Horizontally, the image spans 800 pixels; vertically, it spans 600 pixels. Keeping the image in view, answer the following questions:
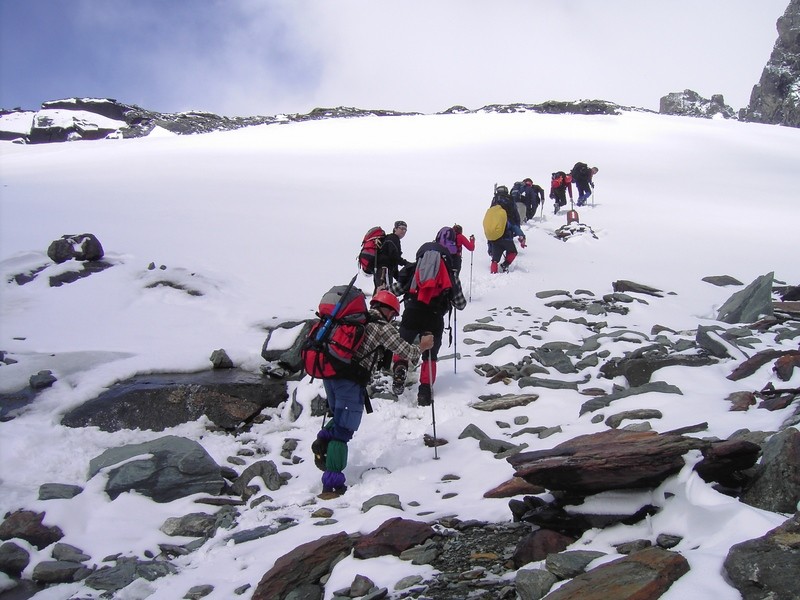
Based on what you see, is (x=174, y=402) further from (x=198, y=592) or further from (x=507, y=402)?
(x=507, y=402)

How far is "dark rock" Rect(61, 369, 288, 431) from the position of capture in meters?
7.60

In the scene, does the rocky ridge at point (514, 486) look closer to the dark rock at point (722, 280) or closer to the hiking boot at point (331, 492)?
the hiking boot at point (331, 492)

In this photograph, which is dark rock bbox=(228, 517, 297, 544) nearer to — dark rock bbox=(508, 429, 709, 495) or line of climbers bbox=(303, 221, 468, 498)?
line of climbers bbox=(303, 221, 468, 498)

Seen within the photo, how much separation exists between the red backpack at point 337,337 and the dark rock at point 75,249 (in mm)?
9039

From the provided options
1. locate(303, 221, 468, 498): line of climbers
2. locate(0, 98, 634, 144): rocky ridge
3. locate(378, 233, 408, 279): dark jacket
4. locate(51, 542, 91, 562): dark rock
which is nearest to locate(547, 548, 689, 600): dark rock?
locate(303, 221, 468, 498): line of climbers

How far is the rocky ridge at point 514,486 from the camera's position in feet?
10.9

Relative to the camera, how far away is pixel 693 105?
88812 mm

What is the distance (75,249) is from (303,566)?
11084mm

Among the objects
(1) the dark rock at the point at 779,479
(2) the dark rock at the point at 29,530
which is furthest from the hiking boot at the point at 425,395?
(1) the dark rock at the point at 779,479

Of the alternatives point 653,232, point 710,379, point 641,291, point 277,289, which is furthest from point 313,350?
point 653,232

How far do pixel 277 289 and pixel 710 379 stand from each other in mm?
8841

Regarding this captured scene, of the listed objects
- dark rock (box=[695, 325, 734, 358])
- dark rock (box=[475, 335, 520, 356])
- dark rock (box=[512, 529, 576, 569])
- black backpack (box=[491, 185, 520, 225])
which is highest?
black backpack (box=[491, 185, 520, 225])

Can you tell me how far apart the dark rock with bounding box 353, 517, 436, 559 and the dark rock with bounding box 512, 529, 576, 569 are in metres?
0.77

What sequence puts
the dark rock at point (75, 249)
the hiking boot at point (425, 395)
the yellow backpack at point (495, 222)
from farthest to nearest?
1. the yellow backpack at point (495, 222)
2. the dark rock at point (75, 249)
3. the hiking boot at point (425, 395)
